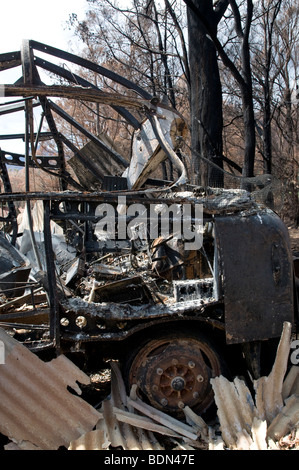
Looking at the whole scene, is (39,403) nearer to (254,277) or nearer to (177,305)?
(177,305)

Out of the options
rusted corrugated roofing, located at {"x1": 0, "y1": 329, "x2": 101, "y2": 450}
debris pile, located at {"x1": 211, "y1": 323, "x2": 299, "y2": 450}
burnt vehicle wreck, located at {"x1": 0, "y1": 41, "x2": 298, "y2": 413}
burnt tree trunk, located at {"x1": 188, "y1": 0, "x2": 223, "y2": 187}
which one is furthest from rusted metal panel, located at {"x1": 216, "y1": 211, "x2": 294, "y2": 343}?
burnt tree trunk, located at {"x1": 188, "y1": 0, "x2": 223, "y2": 187}

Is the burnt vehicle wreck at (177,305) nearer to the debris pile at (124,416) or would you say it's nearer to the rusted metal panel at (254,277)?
the rusted metal panel at (254,277)

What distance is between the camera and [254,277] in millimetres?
2857

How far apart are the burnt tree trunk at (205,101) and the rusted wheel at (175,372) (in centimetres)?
673

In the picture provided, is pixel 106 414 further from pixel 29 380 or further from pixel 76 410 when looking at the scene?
pixel 29 380

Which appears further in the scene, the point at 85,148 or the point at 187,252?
the point at 85,148

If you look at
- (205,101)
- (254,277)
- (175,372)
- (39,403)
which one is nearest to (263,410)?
(175,372)

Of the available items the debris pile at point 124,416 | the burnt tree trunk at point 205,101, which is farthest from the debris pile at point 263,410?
the burnt tree trunk at point 205,101

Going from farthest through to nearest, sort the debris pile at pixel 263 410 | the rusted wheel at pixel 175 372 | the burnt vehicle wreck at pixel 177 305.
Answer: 1. the rusted wheel at pixel 175 372
2. the burnt vehicle wreck at pixel 177 305
3. the debris pile at pixel 263 410

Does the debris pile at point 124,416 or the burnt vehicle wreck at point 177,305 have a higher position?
the burnt vehicle wreck at point 177,305

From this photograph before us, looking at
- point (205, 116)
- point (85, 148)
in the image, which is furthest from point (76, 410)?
point (205, 116)

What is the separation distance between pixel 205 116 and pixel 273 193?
9.46 feet

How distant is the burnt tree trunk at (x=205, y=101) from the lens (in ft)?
31.0
